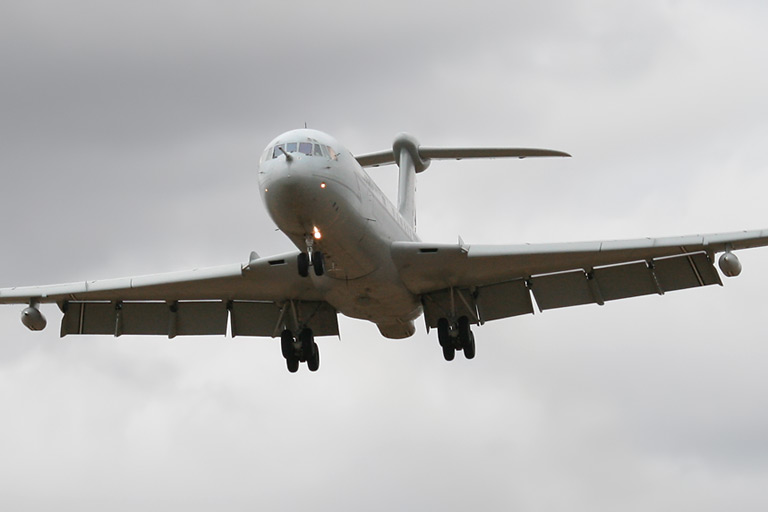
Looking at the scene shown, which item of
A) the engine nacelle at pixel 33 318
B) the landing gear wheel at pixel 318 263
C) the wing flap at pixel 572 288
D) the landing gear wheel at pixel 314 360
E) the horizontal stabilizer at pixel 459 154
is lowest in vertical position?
the landing gear wheel at pixel 318 263

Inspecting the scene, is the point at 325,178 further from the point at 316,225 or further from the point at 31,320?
the point at 31,320

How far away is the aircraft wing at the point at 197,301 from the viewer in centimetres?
3738

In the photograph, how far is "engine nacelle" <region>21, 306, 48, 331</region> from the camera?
38344 mm

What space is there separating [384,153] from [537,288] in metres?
9.88

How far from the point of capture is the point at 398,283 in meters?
36.4

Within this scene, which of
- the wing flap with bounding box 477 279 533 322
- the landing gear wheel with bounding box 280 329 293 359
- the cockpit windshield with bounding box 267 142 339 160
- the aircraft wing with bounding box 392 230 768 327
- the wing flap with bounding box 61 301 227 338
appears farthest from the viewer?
the wing flap with bounding box 61 301 227 338

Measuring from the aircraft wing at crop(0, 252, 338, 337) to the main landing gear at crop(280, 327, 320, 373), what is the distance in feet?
1.62

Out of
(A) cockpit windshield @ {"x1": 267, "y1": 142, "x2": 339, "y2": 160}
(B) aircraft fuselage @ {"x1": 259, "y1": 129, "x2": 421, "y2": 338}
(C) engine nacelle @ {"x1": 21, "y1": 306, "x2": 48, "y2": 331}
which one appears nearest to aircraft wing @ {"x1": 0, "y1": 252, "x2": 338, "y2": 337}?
(C) engine nacelle @ {"x1": 21, "y1": 306, "x2": 48, "y2": 331}

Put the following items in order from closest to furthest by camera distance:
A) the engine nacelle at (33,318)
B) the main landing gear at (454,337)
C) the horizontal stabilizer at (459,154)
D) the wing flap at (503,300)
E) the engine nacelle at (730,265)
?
1. the engine nacelle at (730,265)
2. the engine nacelle at (33,318)
3. the main landing gear at (454,337)
4. the wing flap at (503,300)
5. the horizontal stabilizer at (459,154)

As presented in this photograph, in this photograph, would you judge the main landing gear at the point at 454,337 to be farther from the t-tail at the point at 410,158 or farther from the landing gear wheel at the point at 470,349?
the t-tail at the point at 410,158

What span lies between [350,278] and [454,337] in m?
5.23

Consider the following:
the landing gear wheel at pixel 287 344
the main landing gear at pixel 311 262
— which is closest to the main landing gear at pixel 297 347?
the landing gear wheel at pixel 287 344

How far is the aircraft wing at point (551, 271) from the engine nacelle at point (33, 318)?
11.0 m

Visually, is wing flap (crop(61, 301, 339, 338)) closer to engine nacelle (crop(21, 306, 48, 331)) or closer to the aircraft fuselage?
engine nacelle (crop(21, 306, 48, 331))
